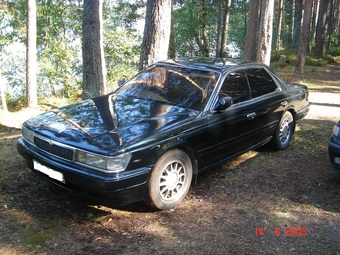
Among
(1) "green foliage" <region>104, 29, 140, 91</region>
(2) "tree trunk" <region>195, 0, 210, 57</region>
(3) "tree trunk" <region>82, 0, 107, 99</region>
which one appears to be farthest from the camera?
(2) "tree trunk" <region>195, 0, 210, 57</region>

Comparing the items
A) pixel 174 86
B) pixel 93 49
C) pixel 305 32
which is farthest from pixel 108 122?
pixel 305 32

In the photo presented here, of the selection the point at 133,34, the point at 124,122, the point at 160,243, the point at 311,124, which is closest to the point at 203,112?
the point at 124,122

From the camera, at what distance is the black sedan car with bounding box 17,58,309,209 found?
3.40m

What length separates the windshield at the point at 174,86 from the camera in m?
4.53

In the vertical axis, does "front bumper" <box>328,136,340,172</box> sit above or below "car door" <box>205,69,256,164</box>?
below

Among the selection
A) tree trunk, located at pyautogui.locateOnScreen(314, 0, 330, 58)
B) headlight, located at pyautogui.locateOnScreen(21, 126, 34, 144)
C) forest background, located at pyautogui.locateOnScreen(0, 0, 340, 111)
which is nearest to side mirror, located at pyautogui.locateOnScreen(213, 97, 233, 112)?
headlight, located at pyautogui.locateOnScreen(21, 126, 34, 144)

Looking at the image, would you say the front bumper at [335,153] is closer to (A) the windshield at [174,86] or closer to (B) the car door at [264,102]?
(B) the car door at [264,102]

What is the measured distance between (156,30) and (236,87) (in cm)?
265

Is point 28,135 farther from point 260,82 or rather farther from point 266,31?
point 266,31

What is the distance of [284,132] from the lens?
616cm

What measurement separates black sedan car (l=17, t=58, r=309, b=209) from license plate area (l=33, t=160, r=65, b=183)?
12mm

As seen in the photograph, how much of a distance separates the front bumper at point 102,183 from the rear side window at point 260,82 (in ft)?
8.38

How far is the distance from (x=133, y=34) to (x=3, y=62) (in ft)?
21.6
